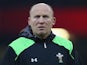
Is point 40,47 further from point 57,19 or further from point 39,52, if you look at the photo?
point 57,19

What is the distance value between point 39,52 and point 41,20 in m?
0.30

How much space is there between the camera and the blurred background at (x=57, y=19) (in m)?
7.38

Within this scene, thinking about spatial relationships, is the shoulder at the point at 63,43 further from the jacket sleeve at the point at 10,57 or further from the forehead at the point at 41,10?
the jacket sleeve at the point at 10,57

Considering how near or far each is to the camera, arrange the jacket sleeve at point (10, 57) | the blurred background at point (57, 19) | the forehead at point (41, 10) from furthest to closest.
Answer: the blurred background at point (57, 19), the forehead at point (41, 10), the jacket sleeve at point (10, 57)

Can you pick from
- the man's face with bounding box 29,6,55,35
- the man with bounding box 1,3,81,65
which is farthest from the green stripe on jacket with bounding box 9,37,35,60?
the man's face with bounding box 29,6,55,35

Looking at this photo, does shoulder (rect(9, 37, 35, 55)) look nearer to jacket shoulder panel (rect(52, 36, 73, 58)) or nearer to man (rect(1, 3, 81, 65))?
man (rect(1, 3, 81, 65))

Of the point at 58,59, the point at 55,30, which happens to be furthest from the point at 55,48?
the point at 55,30

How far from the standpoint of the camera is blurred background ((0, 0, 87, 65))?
24.2 ft

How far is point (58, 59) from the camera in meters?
4.55

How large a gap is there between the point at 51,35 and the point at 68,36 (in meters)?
2.83

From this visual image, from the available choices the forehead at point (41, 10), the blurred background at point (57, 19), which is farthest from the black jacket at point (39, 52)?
the blurred background at point (57, 19)

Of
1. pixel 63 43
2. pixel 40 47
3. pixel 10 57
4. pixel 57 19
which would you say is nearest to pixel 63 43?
pixel 63 43

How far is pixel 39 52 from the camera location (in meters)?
4.57

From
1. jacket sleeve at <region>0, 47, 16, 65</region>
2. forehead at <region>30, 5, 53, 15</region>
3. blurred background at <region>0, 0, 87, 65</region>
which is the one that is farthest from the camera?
blurred background at <region>0, 0, 87, 65</region>
